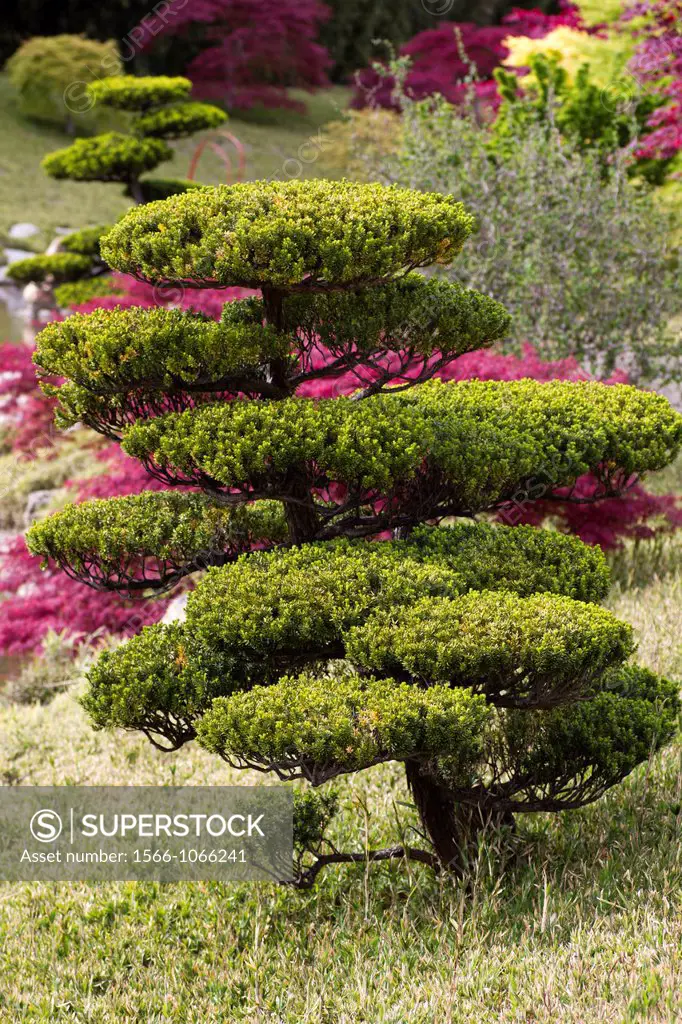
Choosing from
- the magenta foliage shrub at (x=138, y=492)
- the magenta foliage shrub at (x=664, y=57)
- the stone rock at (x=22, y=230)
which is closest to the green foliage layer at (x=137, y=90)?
the magenta foliage shrub at (x=138, y=492)

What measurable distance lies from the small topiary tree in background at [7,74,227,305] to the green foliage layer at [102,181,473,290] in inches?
311

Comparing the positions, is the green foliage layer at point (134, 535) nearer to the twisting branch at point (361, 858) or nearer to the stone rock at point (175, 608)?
the twisting branch at point (361, 858)

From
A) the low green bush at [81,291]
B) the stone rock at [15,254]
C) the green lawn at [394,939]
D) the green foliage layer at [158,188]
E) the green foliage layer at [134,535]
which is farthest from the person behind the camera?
the stone rock at [15,254]

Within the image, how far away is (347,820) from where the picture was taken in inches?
203

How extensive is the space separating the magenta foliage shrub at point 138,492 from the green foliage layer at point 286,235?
8.69ft

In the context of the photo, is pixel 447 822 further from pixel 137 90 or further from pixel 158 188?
pixel 158 188

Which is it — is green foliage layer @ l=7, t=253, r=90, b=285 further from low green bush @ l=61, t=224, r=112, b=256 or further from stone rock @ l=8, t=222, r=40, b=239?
stone rock @ l=8, t=222, r=40, b=239

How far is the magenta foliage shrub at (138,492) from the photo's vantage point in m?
7.43

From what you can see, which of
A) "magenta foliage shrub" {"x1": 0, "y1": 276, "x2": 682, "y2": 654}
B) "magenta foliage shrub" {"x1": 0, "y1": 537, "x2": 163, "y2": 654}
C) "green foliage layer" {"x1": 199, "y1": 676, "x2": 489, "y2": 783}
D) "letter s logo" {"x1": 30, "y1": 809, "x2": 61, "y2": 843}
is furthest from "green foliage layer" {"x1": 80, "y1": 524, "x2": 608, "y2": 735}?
"magenta foliage shrub" {"x1": 0, "y1": 537, "x2": 163, "y2": 654}

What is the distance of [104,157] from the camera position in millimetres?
12102

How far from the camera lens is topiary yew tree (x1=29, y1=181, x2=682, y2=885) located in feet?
12.0

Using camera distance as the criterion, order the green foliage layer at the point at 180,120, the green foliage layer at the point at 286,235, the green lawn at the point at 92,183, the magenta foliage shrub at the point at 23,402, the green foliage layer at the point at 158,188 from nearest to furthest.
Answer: the green foliage layer at the point at 286,235 < the magenta foliage shrub at the point at 23,402 < the green foliage layer at the point at 180,120 < the green foliage layer at the point at 158,188 < the green lawn at the point at 92,183

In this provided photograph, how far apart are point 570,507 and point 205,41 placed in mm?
29047

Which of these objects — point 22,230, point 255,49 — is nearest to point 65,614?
point 22,230
